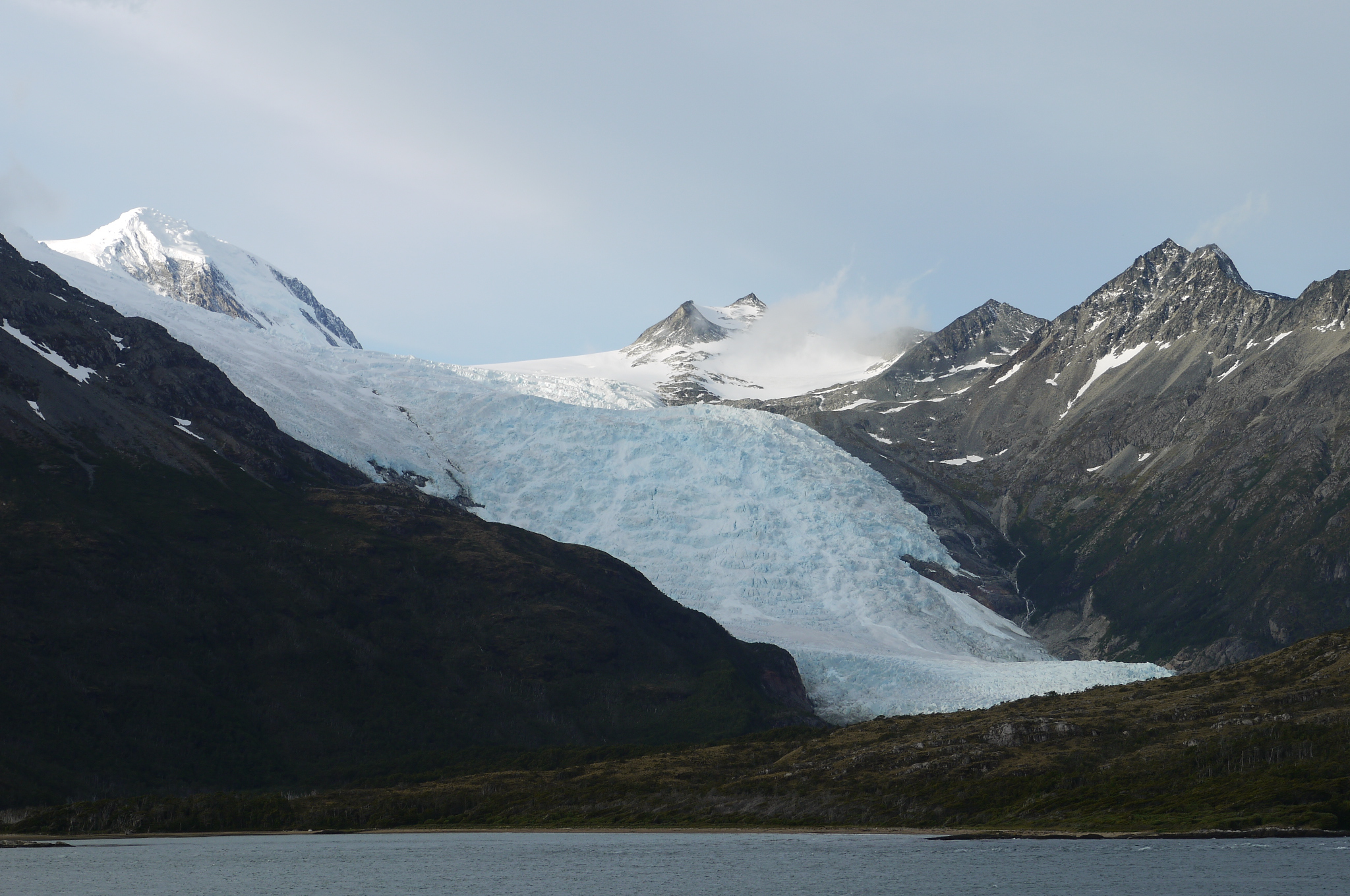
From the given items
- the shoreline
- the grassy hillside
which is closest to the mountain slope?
the shoreline

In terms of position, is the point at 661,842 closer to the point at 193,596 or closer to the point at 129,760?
the point at 129,760

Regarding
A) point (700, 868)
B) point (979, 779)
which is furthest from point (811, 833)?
point (700, 868)

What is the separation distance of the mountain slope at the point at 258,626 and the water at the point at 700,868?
37.2 m

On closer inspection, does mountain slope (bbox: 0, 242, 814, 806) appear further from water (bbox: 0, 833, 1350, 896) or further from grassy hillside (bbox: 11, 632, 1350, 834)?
water (bbox: 0, 833, 1350, 896)

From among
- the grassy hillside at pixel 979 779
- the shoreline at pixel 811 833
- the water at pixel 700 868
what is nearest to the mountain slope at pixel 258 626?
the shoreline at pixel 811 833

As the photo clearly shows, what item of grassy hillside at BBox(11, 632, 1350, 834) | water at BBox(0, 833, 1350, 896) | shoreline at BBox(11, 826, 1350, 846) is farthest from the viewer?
grassy hillside at BBox(11, 632, 1350, 834)

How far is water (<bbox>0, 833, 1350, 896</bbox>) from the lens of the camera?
200 feet

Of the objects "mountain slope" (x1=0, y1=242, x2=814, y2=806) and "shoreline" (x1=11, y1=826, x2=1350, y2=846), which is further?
"mountain slope" (x1=0, y1=242, x2=814, y2=806)

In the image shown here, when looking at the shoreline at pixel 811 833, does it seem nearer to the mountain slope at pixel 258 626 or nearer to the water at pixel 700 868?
the water at pixel 700 868

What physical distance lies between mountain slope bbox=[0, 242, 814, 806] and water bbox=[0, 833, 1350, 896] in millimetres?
37180

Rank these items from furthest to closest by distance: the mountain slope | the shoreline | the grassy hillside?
the mountain slope < the grassy hillside < the shoreline

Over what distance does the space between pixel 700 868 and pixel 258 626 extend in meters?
95.9

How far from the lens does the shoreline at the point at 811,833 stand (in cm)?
7694

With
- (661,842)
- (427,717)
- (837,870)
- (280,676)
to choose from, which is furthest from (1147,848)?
(280,676)
